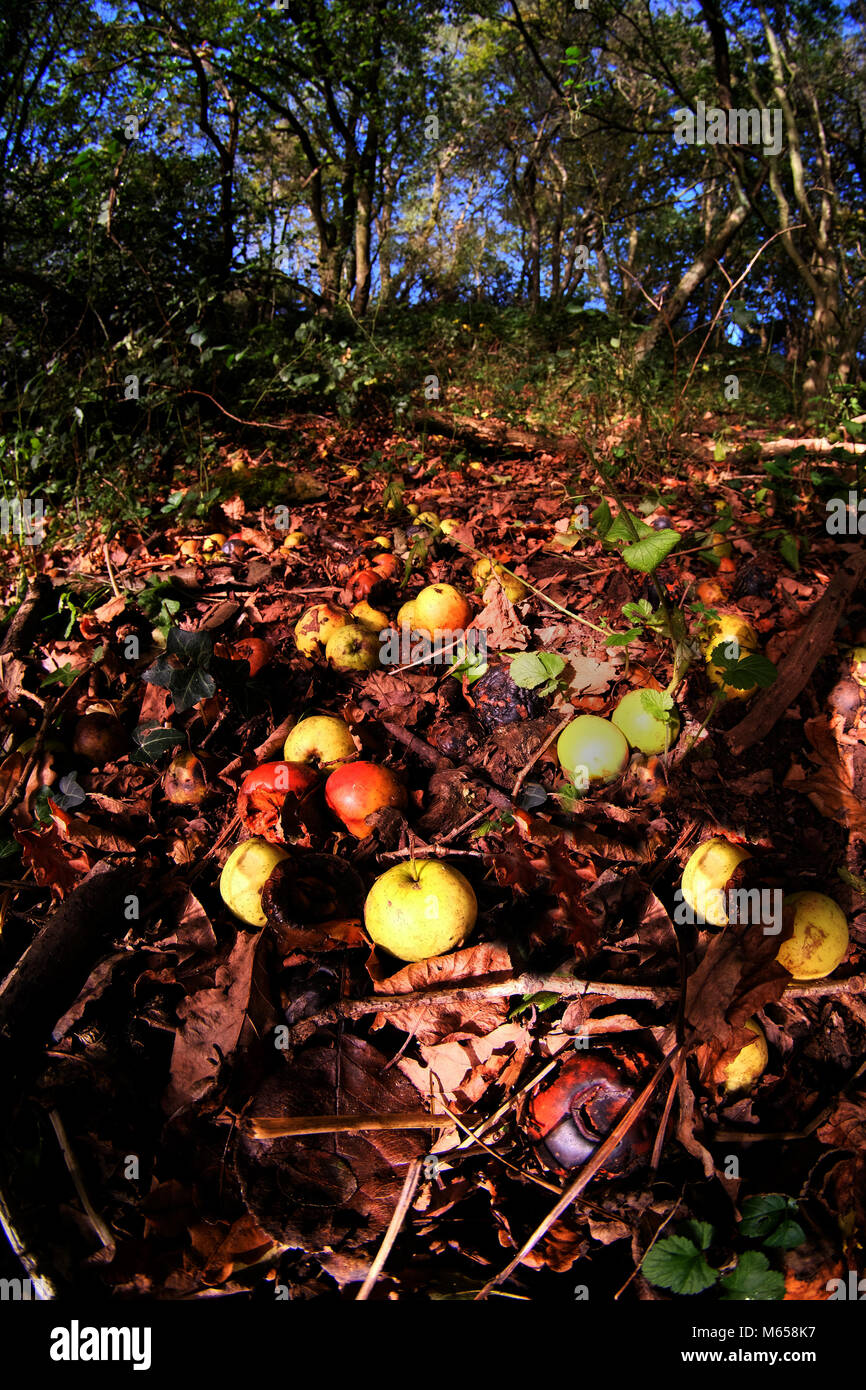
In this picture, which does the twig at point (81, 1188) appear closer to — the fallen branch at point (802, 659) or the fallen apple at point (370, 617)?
→ the fallen apple at point (370, 617)

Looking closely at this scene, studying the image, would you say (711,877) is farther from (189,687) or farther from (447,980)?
(189,687)

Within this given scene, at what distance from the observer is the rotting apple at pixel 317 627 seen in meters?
3.22

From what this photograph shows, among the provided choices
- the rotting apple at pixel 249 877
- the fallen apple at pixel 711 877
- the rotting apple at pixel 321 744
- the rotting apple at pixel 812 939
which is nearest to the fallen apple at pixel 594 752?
the fallen apple at pixel 711 877

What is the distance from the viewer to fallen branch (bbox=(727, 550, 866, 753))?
8.74 ft

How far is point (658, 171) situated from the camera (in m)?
17.9

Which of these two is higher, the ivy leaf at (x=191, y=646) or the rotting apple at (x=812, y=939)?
the ivy leaf at (x=191, y=646)

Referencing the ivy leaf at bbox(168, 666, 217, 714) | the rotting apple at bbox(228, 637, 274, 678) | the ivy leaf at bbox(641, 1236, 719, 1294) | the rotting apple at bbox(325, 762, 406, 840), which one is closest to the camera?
the ivy leaf at bbox(641, 1236, 719, 1294)

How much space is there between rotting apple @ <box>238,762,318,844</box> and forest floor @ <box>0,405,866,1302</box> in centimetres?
4

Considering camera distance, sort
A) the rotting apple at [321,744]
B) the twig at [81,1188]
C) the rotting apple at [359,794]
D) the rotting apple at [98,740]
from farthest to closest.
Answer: the rotting apple at [98,740] < the rotting apple at [321,744] < the rotting apple at [359,794] < the twig at [81,1188]

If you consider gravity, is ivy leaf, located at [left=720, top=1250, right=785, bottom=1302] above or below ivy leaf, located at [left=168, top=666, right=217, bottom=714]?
below

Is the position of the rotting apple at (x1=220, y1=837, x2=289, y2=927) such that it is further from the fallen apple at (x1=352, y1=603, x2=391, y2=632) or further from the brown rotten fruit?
the fallen apple at (x1=352, y1=603, x2=391, y2=632)

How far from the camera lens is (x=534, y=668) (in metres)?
2.73

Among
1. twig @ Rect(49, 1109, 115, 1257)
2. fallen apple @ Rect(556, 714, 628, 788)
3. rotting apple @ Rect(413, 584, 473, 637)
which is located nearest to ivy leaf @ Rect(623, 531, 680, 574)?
fallen apple @ Rect(556, 714, 628, 788)

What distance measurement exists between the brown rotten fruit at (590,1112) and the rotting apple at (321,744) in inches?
53.6
